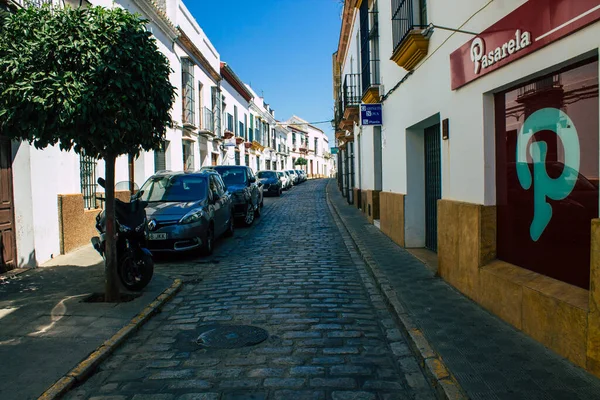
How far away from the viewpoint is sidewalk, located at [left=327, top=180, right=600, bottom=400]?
3404 mm

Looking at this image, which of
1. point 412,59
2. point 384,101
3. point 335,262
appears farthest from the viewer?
point 384,101

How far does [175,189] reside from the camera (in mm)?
10086

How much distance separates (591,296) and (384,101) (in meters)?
8.55

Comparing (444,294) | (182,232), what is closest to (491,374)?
(444,294)

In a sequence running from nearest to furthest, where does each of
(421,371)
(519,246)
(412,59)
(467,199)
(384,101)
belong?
(421,371) < (519,246) < (467,199) < (412,59) < (384,101)

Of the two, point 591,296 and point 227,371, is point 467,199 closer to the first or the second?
point 591,296

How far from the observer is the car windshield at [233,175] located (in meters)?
15.3

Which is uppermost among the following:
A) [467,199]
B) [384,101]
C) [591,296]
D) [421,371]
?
[384,101]

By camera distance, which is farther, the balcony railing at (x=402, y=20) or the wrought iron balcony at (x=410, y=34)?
the balcony railing at (x=402, y=20)

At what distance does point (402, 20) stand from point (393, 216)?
3.95 m

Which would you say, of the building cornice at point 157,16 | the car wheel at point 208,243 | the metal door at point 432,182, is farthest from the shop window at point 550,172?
the building cornice at point 157,16

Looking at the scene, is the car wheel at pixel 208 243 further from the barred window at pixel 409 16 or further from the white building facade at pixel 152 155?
the barred window at pixel 409 16

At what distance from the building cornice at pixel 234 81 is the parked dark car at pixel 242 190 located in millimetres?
13229

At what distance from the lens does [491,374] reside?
3670 millimetres
